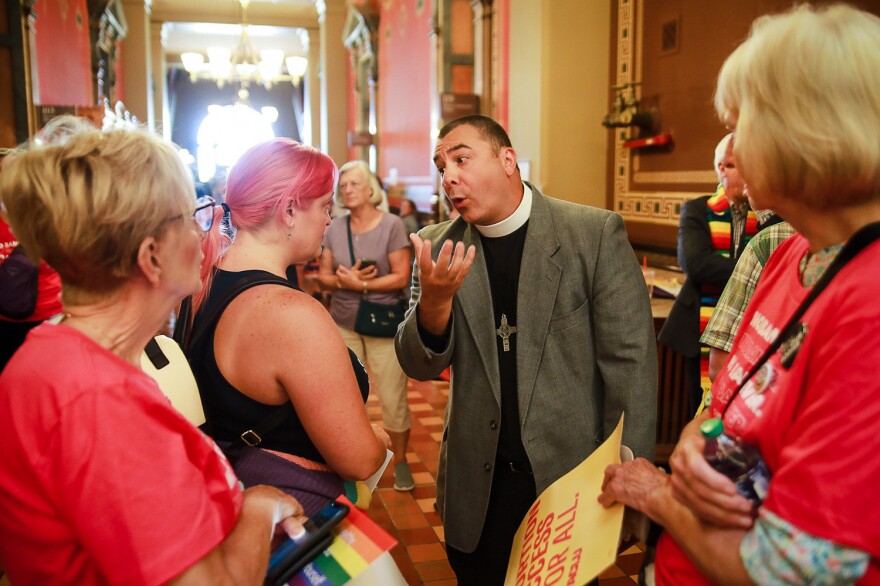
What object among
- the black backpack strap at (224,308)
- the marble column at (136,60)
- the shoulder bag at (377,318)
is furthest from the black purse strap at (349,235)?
the marble column at (136,60)

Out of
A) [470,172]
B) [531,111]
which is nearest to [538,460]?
[470,172]

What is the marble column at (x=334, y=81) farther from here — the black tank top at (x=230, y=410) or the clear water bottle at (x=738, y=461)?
the clear water bottle at (x=738, y=461)

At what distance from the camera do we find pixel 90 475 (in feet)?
2.87

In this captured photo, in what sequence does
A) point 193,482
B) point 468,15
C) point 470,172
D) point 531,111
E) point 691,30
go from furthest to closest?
1. point 468,15
2. point 531,111
3. point 691,30
4. point 470,172
5. point 193,482

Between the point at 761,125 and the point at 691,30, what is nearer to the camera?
the point at 761,125

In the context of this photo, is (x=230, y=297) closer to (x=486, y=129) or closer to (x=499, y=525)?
(x=486, y=129)

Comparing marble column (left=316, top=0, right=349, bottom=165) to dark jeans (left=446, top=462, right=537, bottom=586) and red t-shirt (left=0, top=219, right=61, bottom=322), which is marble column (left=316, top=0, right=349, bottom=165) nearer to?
red t-shirt (left=0, top=219, right=61, bottom=322)

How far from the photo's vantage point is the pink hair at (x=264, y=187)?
→ 164cm

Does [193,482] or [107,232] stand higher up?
[107,232]

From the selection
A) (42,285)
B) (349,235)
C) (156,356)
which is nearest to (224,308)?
(156,356)

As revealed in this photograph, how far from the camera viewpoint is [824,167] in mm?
Answer: 852

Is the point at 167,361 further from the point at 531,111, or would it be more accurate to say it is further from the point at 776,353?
the point at 531,111

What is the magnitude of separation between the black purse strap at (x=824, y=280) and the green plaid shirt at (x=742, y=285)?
941mm

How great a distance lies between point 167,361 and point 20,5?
7121mm
